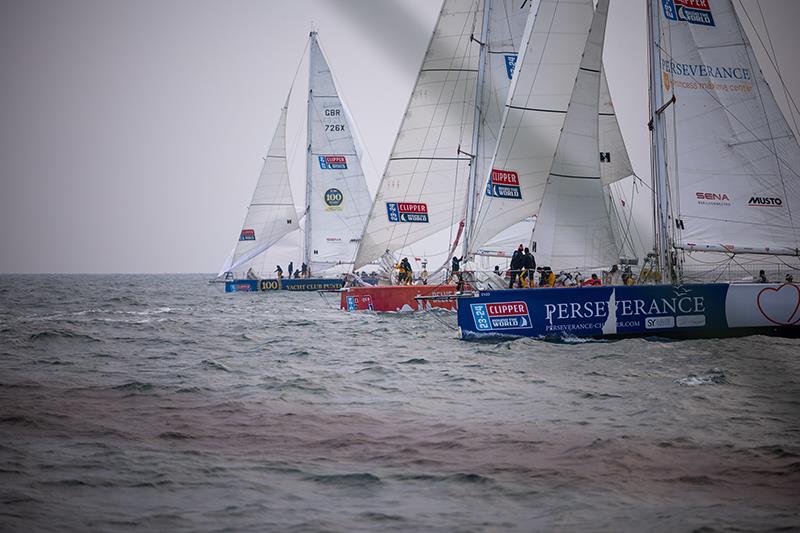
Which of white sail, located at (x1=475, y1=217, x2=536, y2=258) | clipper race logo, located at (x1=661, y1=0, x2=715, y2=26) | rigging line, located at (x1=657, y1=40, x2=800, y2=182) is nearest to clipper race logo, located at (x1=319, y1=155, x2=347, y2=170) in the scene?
white sail, located at (x1=475, y1=217, x2=536, y2=258)

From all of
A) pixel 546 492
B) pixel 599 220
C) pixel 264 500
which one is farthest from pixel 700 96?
pixel 264 500

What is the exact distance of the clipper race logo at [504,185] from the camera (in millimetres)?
21531

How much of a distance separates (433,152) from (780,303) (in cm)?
1627

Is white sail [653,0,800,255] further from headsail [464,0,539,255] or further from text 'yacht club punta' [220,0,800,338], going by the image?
headsail [464,0,539,255]

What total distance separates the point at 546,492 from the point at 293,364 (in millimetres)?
9690

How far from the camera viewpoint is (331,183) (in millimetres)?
53438

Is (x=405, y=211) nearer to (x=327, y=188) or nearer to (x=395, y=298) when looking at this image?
(x=395, y=298)

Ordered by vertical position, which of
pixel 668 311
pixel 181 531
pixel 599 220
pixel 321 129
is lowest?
pixel 181 531

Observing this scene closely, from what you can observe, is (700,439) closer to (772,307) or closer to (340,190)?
(772,307)

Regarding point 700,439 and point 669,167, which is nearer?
point 700,439

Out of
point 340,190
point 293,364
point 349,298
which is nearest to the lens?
point 293,364

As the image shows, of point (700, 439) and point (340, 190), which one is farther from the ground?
point (340, 190)

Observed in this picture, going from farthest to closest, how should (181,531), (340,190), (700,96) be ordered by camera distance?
(340,190)
(700,96)
(181,531)

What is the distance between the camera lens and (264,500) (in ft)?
21.1
